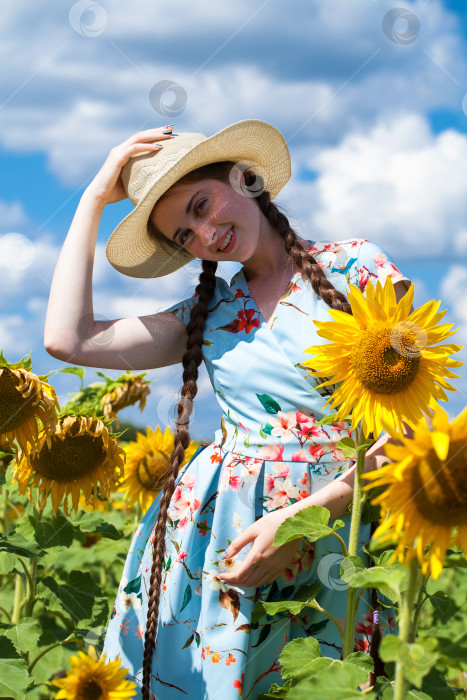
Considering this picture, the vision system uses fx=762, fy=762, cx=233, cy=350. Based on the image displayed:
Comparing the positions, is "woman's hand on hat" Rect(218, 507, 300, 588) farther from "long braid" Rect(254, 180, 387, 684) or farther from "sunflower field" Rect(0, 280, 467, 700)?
"long braid" Rect(254, 180, 387, 684)

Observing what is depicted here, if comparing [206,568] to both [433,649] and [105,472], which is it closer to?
[105,472]

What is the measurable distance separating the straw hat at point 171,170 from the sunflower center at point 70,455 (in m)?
0.56

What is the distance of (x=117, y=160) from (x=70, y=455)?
86 cm

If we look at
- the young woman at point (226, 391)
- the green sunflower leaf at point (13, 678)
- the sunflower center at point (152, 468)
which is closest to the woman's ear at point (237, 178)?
→ the young woman at point (226, 391)

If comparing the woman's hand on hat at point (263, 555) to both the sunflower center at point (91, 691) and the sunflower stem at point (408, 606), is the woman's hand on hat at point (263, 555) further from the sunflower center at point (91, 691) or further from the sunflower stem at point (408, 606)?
the sunflower stem at point (408, 606)

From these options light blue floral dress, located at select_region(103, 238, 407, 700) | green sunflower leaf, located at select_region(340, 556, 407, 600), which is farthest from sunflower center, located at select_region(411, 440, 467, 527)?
light blue floral dress, located at select_region(103, 238, 407, 700)

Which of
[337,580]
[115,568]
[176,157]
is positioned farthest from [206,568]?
[115,568]

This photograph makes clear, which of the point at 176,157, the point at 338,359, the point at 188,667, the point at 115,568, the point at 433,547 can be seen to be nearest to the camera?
the point at 433,547

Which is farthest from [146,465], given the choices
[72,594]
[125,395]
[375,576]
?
[375,576]

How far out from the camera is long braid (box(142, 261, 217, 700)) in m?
1.88

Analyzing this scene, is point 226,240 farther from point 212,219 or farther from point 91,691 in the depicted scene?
point 91,691

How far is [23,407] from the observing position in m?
1.92

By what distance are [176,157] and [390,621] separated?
1297 mm

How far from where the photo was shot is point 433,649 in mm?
1004
